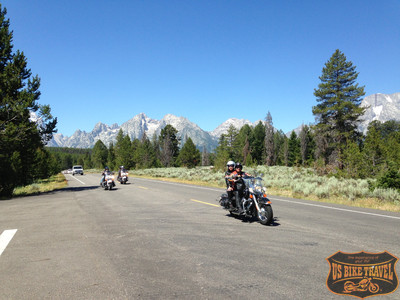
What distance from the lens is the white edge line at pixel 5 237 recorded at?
592 cm

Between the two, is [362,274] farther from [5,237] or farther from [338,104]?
[338,104]

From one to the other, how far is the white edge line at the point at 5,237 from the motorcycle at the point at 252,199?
606 centimetres

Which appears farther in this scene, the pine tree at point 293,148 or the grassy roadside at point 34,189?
the pine tree at point 293,148

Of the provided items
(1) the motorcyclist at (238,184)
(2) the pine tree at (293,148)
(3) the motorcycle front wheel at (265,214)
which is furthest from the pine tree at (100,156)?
(3) the motorcycle front wheel at (265,214)

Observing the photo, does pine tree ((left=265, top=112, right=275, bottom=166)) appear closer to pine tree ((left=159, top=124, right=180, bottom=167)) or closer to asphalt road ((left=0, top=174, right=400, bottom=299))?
pine tree ((left=159, top=124, right=180, bottom=167))

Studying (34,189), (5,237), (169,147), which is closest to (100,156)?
(169,147)

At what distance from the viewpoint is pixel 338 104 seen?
130ft

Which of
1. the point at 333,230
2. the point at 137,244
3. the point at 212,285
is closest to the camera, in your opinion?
the point at 212,285

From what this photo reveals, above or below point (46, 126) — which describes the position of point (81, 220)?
below

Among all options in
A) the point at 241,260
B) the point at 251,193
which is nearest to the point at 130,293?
the point at 241,260

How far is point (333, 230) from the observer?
6914 millimetres

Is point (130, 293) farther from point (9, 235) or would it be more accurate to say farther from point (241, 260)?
point (9, 235)

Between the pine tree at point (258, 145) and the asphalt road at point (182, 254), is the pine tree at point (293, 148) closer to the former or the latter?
the pine tree at point (258, 145)

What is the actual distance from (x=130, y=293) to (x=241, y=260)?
6.68 feet
